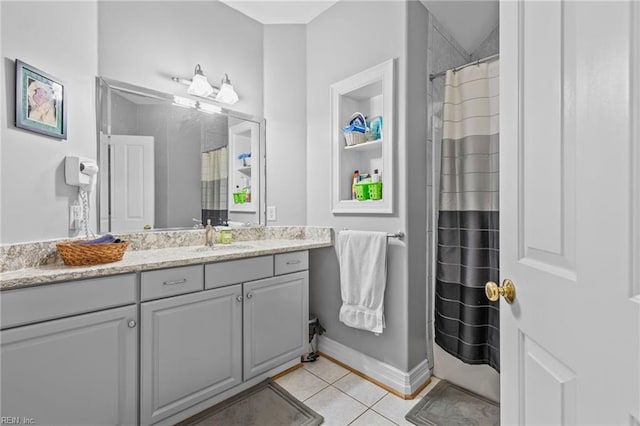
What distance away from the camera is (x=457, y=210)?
1822 mm

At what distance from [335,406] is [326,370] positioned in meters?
0.39

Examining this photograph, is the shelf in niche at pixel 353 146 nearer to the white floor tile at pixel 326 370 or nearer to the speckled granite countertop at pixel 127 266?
the speckled granite countertop at pixel 127 266

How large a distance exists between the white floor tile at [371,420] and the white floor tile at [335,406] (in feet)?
0.09

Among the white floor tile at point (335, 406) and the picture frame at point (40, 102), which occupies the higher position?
the picture frame at point (40, 102)

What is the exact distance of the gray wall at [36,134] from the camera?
127cm

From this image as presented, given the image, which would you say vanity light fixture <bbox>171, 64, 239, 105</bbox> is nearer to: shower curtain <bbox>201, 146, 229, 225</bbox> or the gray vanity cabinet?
shower curtain <bbox>201, 146, 229, 225</bbox>

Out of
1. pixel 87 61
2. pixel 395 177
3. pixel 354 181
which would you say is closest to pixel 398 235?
pixel 395 177

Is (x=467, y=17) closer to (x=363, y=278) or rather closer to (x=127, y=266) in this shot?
(x=363, y=278)

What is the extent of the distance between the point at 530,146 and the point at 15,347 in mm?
1798

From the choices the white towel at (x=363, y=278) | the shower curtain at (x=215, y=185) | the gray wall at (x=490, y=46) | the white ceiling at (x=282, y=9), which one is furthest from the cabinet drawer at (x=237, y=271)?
the gray wall at (x=490, y=46)

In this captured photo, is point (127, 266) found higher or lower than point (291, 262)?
higher

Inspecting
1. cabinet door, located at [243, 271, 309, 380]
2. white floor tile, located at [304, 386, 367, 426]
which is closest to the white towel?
cabinet door, located at [243, 271, 309, 380]

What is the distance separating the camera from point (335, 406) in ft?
5.72

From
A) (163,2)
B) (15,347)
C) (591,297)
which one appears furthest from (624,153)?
(163,2)
